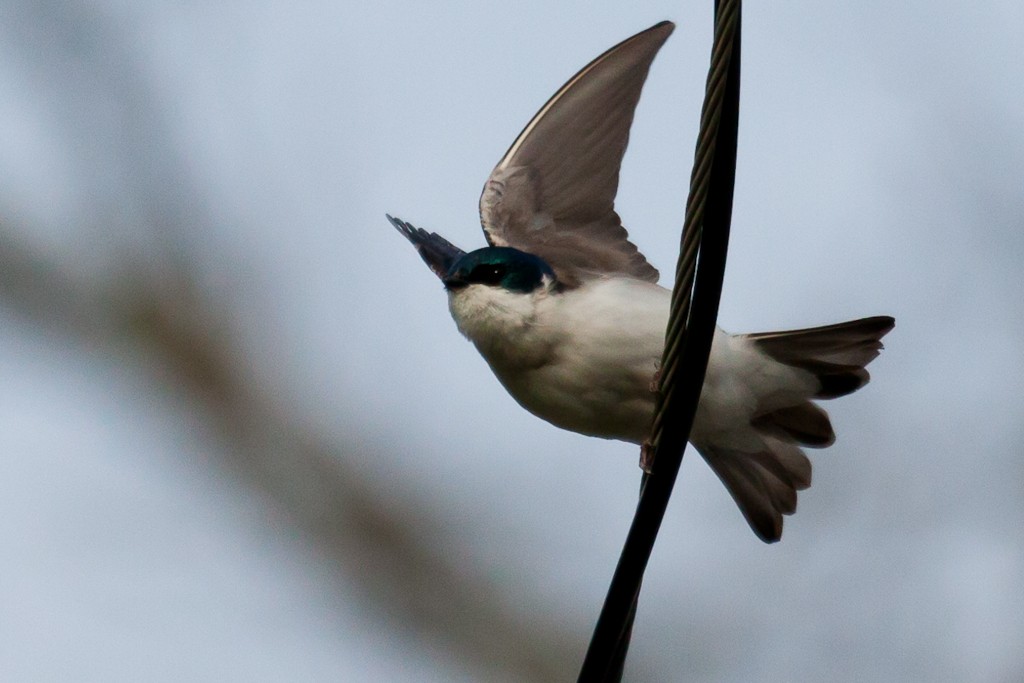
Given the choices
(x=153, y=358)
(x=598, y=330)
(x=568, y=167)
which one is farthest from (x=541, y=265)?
(x=153, y=358)

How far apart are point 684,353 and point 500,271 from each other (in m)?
1.29

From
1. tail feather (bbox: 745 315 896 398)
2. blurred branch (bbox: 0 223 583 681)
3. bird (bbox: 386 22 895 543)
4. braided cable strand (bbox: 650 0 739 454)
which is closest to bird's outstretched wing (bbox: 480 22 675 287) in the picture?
bird (bbox: 386 22 895 543)

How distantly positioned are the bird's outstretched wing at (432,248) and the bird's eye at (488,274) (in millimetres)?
174

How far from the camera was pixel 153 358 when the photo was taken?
21.7ft

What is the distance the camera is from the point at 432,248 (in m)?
3.58

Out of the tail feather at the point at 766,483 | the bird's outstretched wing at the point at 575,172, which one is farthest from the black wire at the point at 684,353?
the bird's outstretched wing at the point at 575,172

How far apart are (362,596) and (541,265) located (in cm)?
357

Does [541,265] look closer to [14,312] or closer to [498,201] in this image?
[498,201]

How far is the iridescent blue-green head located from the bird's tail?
1.67 ft

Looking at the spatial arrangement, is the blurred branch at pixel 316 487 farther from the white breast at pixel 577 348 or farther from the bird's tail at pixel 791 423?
the white breast at pixel 577 348

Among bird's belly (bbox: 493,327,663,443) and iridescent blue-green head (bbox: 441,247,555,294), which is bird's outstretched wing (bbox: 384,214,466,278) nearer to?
iridescent blue-green head (bbox: 441,247,555,294)

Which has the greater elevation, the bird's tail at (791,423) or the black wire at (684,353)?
the bird's tail at (791,423)

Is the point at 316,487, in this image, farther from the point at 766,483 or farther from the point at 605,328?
the point at 605,328

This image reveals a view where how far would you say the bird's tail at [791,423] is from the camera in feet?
10.1
